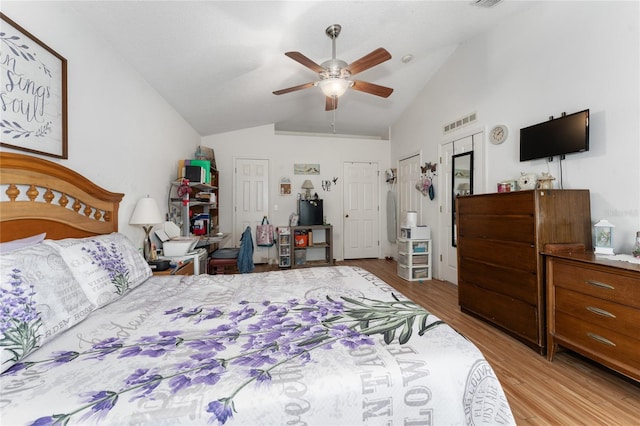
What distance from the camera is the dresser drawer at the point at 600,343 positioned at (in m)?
1.50

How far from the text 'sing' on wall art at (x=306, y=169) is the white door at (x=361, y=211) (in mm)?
612

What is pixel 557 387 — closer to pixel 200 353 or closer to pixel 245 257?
pixel 200 353

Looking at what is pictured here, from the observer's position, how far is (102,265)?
1.41 m

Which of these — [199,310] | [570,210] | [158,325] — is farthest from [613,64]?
[158,325]

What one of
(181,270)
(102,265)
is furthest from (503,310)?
(102,265)

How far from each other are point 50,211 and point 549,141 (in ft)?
12.5

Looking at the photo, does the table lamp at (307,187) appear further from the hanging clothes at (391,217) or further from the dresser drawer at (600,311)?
the dresser drawer at (600,311)

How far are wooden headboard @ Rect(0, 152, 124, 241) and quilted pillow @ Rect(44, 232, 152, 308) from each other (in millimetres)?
189

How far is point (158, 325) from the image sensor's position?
1.14 m

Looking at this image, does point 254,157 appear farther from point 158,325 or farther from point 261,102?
point 158,325

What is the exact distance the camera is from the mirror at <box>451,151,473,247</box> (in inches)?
131

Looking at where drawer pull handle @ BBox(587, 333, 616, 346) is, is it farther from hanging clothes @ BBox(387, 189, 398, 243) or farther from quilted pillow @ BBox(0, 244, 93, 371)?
hanging clothes @ BBox(387, 189, 398, 243)

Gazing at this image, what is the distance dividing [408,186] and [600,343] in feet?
11.0

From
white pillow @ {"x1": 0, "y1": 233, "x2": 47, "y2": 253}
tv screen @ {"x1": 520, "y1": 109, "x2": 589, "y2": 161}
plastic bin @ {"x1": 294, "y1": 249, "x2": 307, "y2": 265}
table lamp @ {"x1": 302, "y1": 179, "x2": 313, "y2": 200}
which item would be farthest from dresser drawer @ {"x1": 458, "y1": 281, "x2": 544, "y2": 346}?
white pillow @ {"x1": 0, "y1": 233, "x2": 47, "y2": 253}
